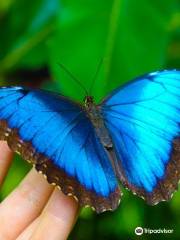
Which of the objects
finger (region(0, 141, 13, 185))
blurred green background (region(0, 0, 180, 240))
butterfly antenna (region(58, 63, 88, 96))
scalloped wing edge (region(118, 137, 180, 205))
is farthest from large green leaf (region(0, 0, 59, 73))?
scalloped wing edge (region(118, 137, 180, 205))

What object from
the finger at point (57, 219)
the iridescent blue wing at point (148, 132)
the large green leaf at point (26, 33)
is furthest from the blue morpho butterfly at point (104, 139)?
the large green leaf at point (26, 33)

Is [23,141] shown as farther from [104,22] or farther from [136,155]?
[104,22]

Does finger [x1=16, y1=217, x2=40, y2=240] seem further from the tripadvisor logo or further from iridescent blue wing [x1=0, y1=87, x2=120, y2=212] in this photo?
the tripadvisor logo

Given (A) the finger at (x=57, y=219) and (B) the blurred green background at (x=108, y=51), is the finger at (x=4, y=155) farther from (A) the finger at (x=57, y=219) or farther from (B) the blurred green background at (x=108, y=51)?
(B) the blurred green background at (x=108, y=51)

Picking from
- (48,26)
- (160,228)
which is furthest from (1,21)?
(160,228)

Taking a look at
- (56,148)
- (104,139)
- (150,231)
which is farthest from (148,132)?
(150,231)

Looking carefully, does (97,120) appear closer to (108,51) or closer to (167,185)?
(167,185)
